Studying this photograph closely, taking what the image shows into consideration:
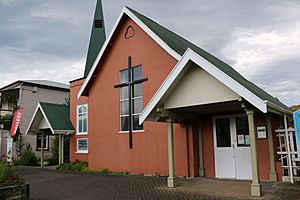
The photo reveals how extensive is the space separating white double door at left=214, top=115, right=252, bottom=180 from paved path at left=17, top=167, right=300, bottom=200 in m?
0.81

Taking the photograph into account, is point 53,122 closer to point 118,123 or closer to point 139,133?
point 118,123

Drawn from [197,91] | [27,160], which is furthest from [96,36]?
[197,91]

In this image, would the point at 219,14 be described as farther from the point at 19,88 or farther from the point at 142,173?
the point at 19,88

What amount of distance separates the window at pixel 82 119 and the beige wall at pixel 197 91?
9397 mm

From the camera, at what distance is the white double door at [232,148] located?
1098cm

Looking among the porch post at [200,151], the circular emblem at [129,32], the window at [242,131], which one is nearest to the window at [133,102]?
the circular emblem at [129,32]

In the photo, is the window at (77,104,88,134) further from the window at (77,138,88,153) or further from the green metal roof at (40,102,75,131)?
the green metal roof at (40,102,75,131)

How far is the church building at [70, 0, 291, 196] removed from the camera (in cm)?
901

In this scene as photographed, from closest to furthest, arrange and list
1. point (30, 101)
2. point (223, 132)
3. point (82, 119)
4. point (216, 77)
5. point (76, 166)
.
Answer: point (216, 77)
point (223, 132)
point (76, 166)
point (82, 119)
point (30, 101)

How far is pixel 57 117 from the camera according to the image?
1877 cm

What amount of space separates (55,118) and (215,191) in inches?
493

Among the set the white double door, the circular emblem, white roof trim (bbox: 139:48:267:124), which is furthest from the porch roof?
the circular emblem

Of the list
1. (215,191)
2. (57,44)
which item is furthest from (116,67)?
(215,191)

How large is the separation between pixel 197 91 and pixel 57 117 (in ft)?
39.1
